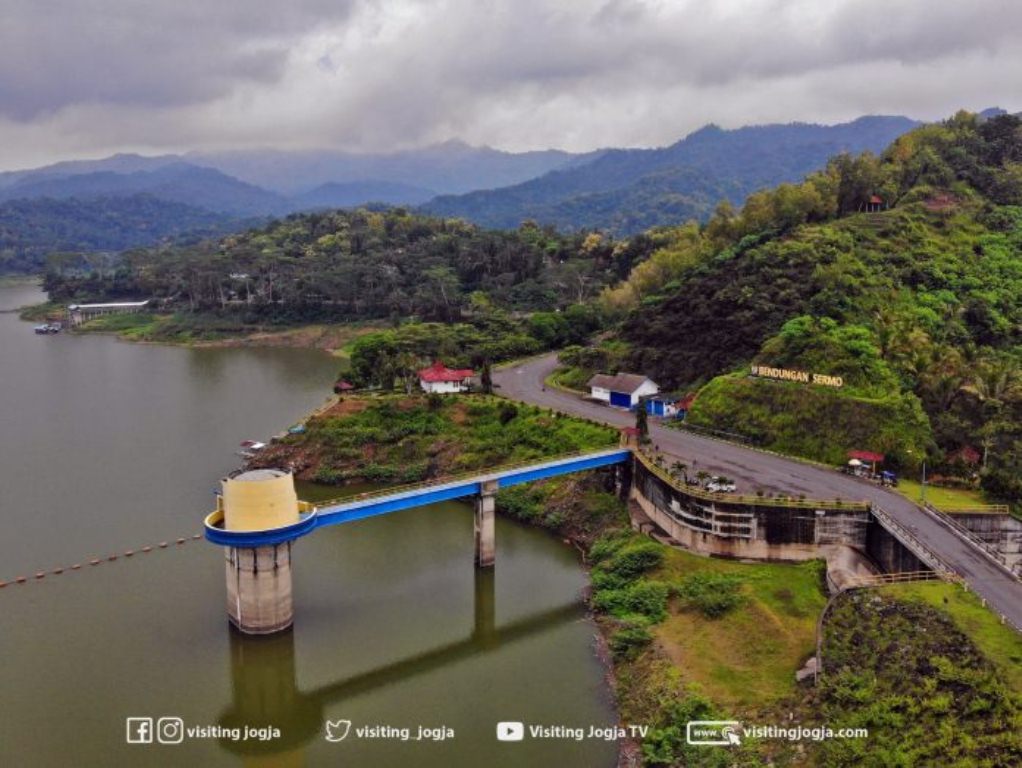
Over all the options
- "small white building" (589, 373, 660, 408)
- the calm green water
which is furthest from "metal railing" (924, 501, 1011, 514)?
"small white building" (589, 373, 660, 408)

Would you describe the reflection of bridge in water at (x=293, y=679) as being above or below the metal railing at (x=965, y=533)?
below

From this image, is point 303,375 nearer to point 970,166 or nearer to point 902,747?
point 970,166

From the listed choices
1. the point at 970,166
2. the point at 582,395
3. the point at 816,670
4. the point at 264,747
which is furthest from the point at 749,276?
the point at 264,747

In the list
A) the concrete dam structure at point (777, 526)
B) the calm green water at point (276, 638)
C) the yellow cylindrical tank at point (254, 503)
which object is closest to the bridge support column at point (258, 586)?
the calm green water at point (276, 638)

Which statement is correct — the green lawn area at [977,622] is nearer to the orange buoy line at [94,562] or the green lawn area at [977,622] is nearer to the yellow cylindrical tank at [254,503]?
the yellow cylindrical tank at [254,503]

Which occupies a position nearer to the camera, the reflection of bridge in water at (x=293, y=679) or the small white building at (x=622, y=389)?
the reflection of bridge in water at (x=293, y=679)

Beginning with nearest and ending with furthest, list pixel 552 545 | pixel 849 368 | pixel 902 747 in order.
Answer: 1. pixel 902 747
2. pixel 552 545
3. pixel 849 368
